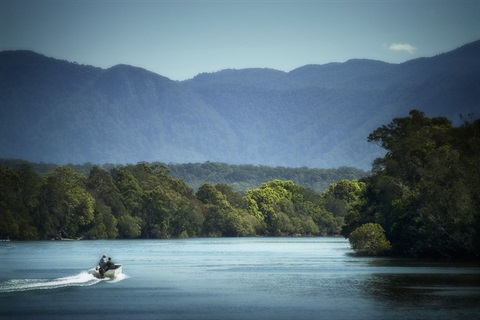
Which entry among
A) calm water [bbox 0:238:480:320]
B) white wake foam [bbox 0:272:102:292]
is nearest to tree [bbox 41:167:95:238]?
calm water [bbox 0:238:480:320]

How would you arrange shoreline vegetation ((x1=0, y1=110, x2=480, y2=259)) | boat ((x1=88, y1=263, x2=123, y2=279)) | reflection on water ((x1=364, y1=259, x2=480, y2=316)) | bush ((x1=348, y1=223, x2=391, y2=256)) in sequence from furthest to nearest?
bush ((x1=348, y1=223, x2=391, y2=256)) < shoreline vegetation ((x1=0, y1=110, x2=480, y2=259)) < boat ((x1=88, y1=263, x2=123, y2=279)) < reflection on water ((x1=364, y1=259, x2=480, y2=316))

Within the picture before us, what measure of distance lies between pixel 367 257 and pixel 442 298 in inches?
2021

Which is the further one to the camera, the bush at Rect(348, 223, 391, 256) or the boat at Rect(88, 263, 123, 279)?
the bush at Rect(348, 223, 391, 256)

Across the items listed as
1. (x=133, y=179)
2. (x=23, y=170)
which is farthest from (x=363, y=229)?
(x=133, y=179)

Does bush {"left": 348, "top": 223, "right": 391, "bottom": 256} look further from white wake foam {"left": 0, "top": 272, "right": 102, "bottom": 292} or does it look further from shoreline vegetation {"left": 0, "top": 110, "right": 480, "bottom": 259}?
white wake foam {"left": 0, "top": 272, "right": 102, "bottom": 292}

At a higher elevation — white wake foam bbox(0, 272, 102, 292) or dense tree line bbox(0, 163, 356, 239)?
dense tree line bbox(0, 163, 356, 239)

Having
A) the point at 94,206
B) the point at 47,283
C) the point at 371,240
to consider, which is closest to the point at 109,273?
the point at 47,283

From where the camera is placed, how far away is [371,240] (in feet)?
348

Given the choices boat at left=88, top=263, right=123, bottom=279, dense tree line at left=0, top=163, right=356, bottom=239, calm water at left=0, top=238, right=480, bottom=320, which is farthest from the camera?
dense tree line at left=0, top=163, right=356, bottom=239

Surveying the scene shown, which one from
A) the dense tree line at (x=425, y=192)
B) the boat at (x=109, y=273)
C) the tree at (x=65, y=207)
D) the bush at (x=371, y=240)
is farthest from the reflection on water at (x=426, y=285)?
the tree at (x=65, y=207)

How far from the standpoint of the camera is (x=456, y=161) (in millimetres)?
→ 90000

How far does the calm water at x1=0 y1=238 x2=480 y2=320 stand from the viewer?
165 feet

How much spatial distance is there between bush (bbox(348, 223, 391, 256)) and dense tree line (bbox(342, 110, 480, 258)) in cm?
14

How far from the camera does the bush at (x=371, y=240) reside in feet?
340
